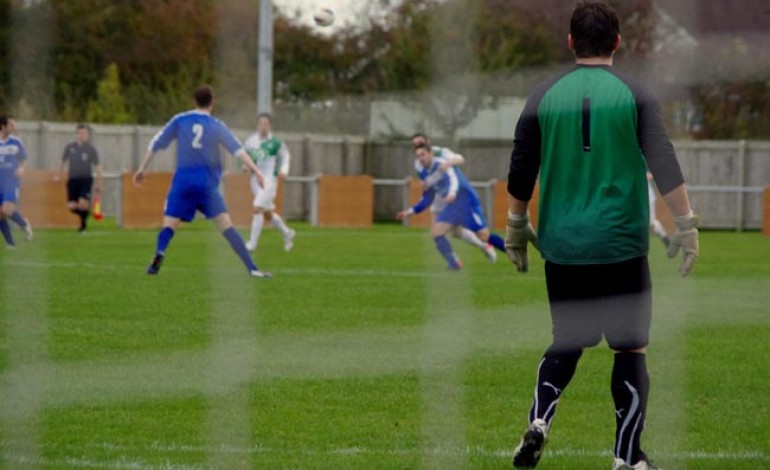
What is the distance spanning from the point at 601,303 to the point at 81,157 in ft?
31.3

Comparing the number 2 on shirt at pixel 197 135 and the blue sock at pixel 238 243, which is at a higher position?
the number 2 on shirt at pixel 197 135

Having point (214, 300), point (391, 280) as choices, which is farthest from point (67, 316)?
point (391, 280)

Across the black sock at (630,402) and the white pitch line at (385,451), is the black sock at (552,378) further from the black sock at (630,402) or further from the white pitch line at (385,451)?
the white pitch line at (385,451)

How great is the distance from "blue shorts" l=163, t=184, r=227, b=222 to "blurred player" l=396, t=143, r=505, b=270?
2.68 meters

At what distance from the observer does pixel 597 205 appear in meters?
6.00

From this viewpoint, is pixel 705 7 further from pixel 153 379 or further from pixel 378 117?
pixel 153 379

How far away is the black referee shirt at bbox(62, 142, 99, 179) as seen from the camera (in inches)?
468

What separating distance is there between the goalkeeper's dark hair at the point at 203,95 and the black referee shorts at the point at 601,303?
1.69 m

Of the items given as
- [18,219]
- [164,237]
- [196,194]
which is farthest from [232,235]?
[18,219]

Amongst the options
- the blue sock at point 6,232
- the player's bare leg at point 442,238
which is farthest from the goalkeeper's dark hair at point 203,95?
the blue sock at point 6,232

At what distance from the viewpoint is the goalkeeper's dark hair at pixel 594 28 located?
5.86 m

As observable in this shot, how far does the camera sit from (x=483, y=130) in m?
6.63

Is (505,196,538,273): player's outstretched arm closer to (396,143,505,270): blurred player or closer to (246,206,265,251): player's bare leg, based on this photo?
(396,143,505,270): blurred player

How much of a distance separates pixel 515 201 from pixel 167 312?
6.45 m
